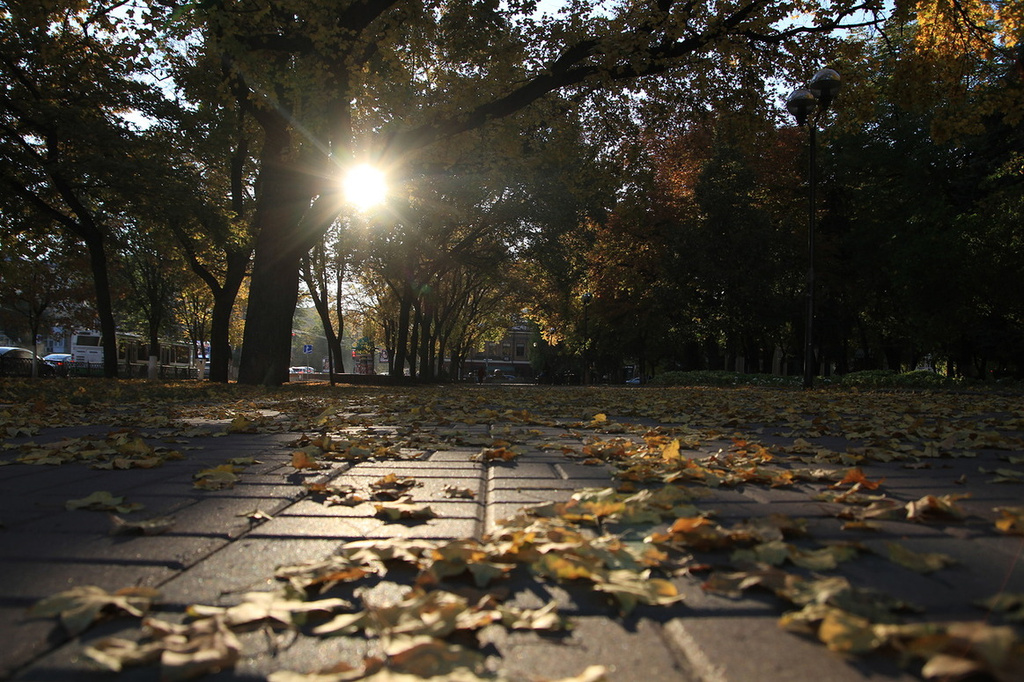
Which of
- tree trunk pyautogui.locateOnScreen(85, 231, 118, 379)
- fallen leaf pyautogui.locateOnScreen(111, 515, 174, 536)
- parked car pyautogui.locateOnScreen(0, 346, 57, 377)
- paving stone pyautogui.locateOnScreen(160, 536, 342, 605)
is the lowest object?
paving stone pyautogui.locateOnScreen(160, 536, 342, 605)

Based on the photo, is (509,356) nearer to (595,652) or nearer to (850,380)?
(850,380)

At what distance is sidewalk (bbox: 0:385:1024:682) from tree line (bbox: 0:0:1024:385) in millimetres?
9265

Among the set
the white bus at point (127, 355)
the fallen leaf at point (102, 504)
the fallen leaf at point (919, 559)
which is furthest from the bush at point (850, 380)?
the white bus at point (127, 355)

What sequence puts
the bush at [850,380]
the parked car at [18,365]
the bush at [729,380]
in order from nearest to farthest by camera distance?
the bush at [850,380] < the bush at [729,380] < the parked car at [18,365]

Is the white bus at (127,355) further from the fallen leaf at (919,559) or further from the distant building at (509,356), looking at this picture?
the distant building at (509,356)

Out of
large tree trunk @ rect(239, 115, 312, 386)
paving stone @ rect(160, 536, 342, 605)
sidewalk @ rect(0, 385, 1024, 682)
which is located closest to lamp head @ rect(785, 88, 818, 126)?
sidewalk @ rect(0, 385, 1024, 682)

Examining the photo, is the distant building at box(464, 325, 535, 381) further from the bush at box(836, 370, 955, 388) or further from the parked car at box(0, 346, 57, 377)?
the bush at box(836, 370, 955, 388)

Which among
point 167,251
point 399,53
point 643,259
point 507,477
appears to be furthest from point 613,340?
point 507,477

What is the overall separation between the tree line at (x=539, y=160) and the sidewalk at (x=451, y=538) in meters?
9.26

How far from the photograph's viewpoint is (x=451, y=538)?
2.23 metres

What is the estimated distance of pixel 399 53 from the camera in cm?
1439

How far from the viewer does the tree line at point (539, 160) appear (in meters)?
11.7

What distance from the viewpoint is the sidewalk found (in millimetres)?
1349

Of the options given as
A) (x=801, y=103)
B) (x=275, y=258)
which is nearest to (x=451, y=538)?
(x=801, y=103)
